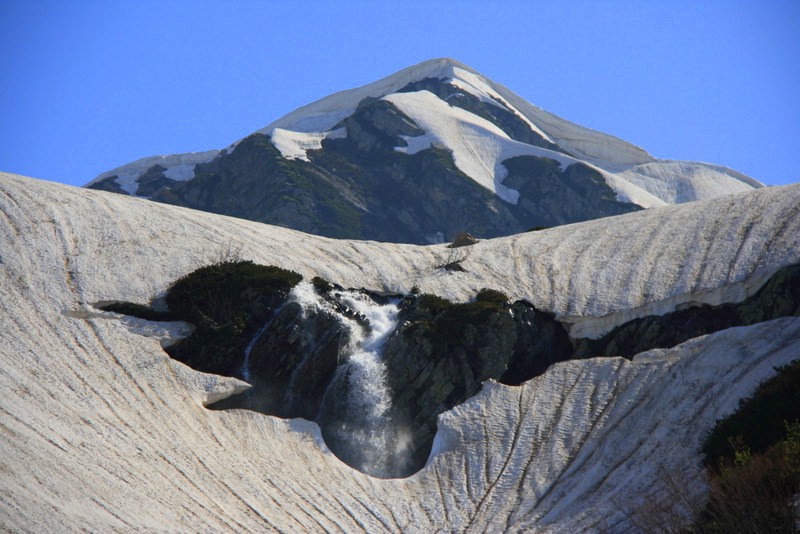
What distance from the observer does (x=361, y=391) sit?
50.1 metres

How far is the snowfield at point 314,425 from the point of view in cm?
3897

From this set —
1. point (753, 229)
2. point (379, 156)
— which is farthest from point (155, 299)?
→ point (379, 156)

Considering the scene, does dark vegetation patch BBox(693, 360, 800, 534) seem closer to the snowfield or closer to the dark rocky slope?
the snowfield

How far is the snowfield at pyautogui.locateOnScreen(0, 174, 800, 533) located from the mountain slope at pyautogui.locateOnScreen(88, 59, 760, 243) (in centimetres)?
8434

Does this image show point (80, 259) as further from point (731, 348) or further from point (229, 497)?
point (731, 348)

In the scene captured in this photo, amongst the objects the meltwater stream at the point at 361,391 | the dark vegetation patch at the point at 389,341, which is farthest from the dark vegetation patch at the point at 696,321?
the meltwater stream at the point at 361,391

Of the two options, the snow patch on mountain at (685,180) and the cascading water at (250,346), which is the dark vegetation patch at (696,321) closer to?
the cascading water at (250,346)

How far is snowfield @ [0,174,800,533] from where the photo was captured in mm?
38969

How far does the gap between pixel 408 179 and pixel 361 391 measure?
113722 mm

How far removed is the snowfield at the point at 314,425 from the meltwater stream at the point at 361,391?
5.75ft

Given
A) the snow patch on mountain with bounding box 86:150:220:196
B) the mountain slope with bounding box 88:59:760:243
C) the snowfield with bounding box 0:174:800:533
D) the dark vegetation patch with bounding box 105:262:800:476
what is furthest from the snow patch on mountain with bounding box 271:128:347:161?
the dark vegetation patch with bounding box 105:262:800:476

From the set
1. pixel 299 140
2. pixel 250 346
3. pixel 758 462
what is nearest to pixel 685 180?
pixel 299 140

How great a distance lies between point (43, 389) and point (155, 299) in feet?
33.1

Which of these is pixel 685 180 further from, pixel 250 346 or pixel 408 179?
pixel 250 346
